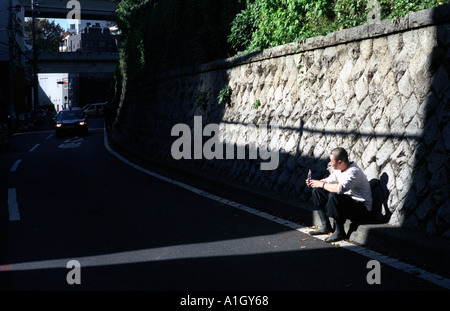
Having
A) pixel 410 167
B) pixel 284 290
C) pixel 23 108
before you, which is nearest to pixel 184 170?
pixel 410 167

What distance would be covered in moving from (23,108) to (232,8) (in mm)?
52198

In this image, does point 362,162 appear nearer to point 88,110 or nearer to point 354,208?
point 354,208

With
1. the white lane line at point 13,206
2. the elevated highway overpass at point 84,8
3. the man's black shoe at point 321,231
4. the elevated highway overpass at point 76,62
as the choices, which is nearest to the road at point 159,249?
the white lane line at point 13,206

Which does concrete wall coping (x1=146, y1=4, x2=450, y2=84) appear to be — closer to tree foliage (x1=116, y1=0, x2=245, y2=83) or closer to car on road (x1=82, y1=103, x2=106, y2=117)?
A: tree foliage (x1=116, y1=0, x2=245, y2=83)

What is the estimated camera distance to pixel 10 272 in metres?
5.84

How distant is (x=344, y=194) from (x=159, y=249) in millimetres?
2537

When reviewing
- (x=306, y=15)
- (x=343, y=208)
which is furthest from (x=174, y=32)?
(x=343, y=208)

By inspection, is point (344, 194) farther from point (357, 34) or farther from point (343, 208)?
point (357, 34)

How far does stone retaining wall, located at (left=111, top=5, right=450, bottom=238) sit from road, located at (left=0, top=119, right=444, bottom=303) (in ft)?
3.93

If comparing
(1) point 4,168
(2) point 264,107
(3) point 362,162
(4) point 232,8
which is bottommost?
(1) point 4,168

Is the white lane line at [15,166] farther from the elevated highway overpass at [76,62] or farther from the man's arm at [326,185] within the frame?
the elevated highway overpass at [76,62]

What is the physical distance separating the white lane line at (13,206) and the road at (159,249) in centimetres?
2

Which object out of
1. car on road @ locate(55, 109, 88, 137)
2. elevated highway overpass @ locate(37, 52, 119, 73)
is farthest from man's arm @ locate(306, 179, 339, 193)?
elevated highway overpass @ locate(37, 52, 119, 73)

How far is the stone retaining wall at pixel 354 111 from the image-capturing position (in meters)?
6.50
